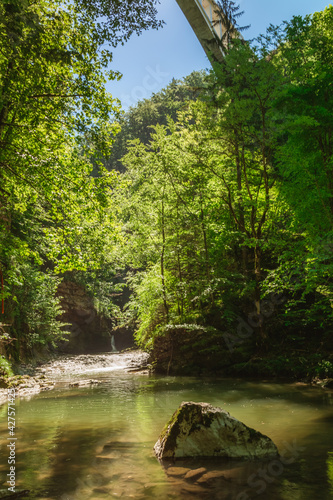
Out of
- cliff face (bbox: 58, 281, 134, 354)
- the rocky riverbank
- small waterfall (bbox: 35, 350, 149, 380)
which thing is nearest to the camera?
the rocky riverbank

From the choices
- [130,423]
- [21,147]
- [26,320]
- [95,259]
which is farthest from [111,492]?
[26,320]

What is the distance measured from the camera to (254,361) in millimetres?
12711

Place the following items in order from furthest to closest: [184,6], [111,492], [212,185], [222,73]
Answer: [184,6] → [212,185] → [222,73] → [111,492]

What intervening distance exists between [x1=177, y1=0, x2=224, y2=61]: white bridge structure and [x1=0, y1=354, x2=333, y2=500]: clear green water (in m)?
19.3

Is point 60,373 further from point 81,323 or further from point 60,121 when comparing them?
point 81,323

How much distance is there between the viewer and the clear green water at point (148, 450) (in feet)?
12.0

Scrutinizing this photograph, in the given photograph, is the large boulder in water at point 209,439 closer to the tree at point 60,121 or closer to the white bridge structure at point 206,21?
the tree at point 60,121

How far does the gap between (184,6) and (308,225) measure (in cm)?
1580

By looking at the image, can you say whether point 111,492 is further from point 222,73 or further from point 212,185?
point 222,73

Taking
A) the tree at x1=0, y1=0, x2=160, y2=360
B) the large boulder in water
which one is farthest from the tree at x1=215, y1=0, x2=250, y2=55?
the large boulder in water

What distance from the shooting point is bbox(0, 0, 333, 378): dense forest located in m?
6.65

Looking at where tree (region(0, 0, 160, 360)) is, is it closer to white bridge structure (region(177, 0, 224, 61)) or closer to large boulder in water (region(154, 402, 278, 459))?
large boulder in water (region(154, 402, 278, 459))

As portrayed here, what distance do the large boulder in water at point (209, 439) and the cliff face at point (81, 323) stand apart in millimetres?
24978

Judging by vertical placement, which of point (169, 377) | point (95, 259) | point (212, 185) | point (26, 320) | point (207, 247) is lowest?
point (169, 377)
